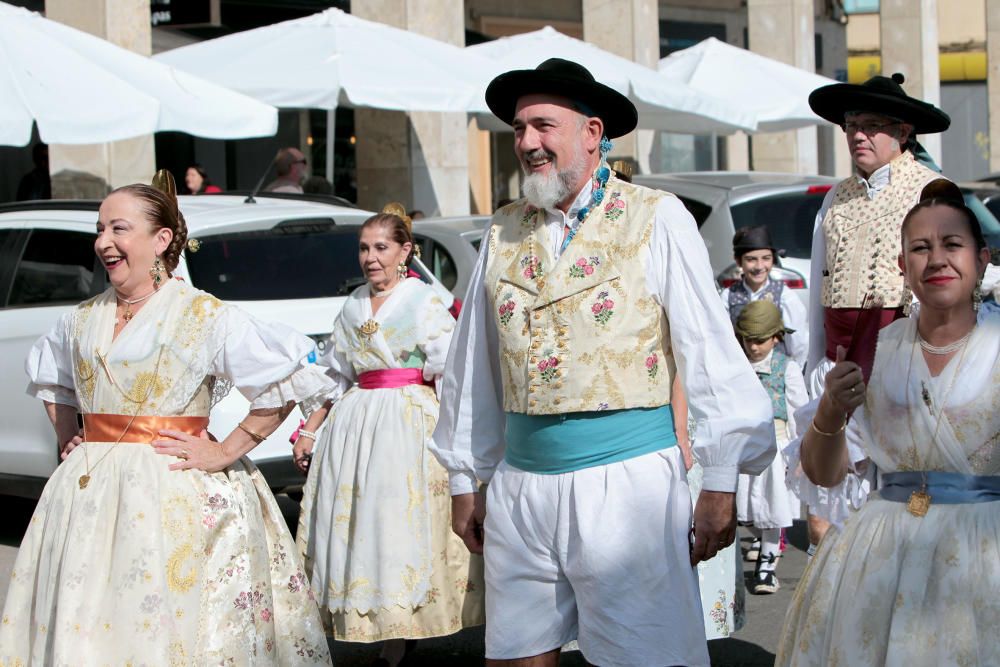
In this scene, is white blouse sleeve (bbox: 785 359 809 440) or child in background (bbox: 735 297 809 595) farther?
white blouse sleeve (bbox: 785 359 809 440)

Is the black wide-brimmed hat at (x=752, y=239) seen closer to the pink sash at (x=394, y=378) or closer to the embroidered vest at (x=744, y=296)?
the embroidered vest at (x=744, y=296)

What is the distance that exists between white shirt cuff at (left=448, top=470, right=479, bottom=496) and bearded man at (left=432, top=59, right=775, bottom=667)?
6.3 inches

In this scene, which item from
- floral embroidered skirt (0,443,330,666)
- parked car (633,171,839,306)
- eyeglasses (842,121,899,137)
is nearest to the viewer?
floral embroidered skirt (0,443,330,666)

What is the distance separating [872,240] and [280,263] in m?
3.47

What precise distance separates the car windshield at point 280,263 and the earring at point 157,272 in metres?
3.07

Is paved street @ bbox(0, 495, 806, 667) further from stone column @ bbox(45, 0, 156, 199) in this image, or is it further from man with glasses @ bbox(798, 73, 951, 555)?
stone column @ bbox(45, 0, 156, 199)

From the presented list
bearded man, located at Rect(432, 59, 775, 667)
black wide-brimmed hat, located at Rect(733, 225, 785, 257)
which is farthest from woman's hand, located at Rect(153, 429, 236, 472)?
black wide-brimmed hat, located at Rect(733, 225, 785, 257)

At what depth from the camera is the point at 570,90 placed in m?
4.39

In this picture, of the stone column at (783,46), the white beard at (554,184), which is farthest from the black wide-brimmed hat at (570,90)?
the stone column at (783,46)

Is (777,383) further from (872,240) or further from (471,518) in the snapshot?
(471,518)

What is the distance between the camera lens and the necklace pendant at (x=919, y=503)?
389cm

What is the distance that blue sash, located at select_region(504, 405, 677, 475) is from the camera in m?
4.21

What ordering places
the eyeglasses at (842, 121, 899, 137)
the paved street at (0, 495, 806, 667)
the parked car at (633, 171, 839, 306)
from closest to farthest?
1. the eyeglasses at (842, 121, 899, 137)
2. the paved street at (0, 495, 806, 667)
3. the parked car at (633, 171, 839, 306)

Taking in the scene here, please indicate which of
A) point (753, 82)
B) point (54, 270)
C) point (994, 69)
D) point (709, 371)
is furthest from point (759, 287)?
point (994, 69)
